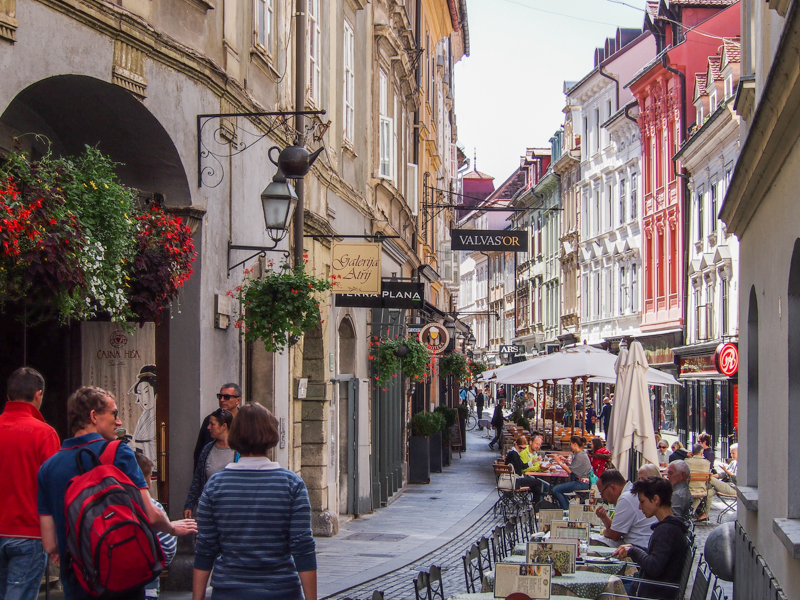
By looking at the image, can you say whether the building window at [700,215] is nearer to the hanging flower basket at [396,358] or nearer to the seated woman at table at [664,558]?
the hanging flower basket at [396,358]

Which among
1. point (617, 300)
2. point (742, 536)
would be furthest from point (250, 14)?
point (617, 300)

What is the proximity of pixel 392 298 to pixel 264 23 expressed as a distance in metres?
5.08

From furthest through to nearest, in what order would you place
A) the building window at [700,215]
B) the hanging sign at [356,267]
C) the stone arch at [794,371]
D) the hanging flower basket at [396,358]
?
the building window at [700,215], the hanging flower basket at [396,358], the hanging sign at [356,267], the stone arch at [794,371]

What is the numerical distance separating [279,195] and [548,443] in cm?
2027

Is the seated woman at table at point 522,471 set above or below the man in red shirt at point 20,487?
below

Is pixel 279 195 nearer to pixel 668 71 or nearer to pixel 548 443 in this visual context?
pixel 548 443

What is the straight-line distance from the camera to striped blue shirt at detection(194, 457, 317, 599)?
4930mm

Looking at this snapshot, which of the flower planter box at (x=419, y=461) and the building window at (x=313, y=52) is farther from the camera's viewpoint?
the flower planter box at (x=419, y=461)

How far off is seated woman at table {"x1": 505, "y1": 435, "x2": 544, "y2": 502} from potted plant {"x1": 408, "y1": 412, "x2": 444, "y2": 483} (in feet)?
14.0

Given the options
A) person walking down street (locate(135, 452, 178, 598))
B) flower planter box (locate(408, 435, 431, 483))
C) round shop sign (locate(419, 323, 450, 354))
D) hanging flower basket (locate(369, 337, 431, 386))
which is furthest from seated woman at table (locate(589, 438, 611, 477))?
person walking down street (locate(135, 452, 178, 598))

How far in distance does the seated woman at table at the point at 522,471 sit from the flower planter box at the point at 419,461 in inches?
167

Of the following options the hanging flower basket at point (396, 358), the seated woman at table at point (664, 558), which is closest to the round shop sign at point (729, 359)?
the hanging flower basket at point (396, 358)

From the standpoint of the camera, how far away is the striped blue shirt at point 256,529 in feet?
16.2

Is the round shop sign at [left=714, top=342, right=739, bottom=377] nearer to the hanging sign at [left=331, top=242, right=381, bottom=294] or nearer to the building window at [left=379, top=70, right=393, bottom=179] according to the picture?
the building window at [left=379, top=70, right=393, bottom=179]
